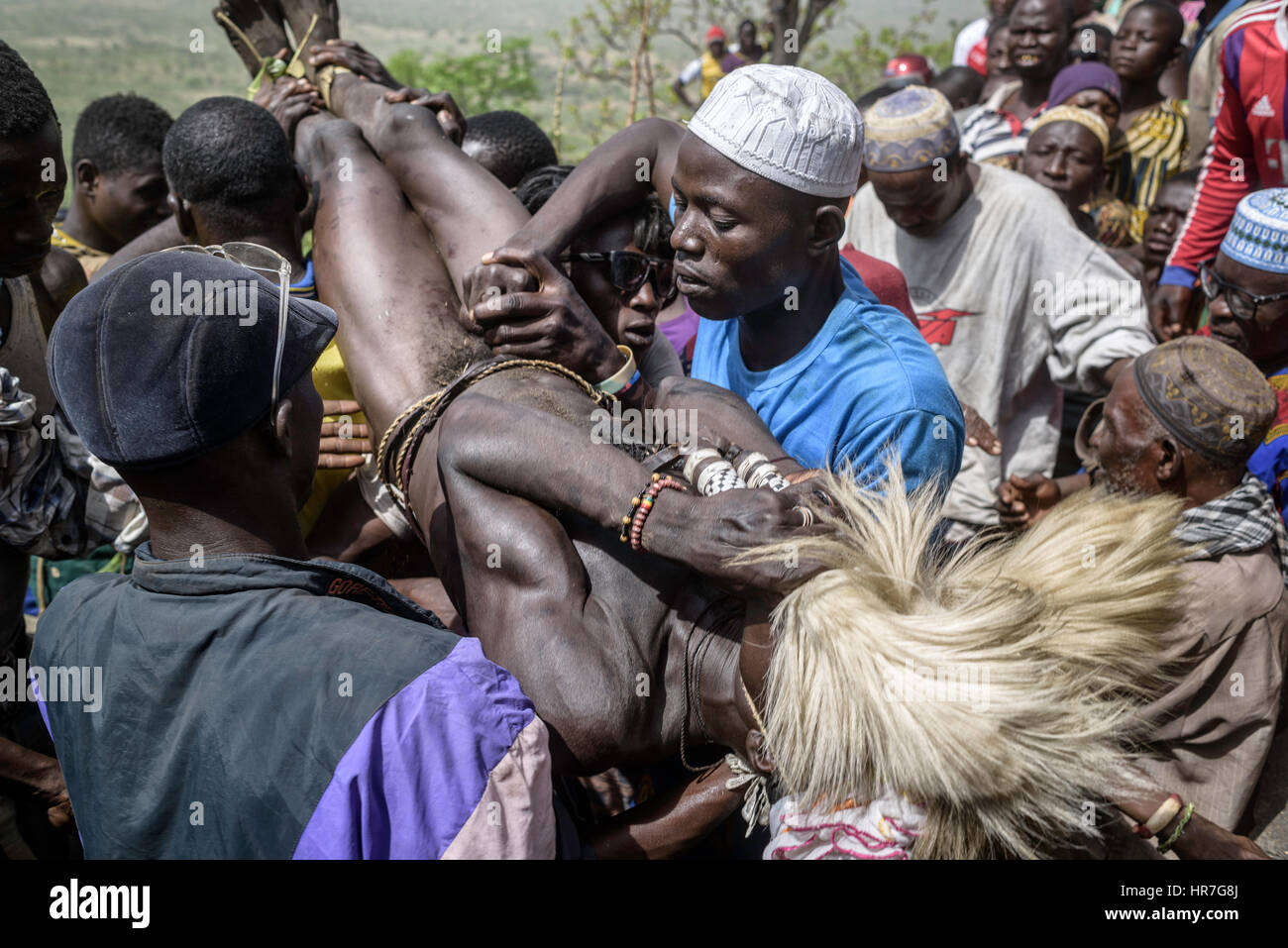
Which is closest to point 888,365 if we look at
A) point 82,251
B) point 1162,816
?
point 1162,816

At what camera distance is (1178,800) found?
8.71 feet

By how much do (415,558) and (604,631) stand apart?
58.7 inches

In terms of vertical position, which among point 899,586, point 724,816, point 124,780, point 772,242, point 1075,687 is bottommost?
point 724,816

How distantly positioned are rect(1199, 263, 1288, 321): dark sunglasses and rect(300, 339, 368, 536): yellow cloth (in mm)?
3226

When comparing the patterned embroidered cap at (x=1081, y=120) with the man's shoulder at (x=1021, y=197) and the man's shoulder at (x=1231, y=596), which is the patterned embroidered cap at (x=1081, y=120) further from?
the man's shoulder at (x=1231, y=596)

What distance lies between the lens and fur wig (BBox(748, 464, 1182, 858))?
166 cm

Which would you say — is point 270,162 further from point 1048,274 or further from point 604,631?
point 1048,274

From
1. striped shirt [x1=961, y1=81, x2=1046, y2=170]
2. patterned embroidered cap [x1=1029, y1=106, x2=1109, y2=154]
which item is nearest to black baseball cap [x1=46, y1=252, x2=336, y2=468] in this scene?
striped shirt [x1=961, y1=81, x2=1046, y2=170]

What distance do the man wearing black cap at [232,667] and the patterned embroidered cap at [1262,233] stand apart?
11.1 ft

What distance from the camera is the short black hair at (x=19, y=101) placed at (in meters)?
2.34

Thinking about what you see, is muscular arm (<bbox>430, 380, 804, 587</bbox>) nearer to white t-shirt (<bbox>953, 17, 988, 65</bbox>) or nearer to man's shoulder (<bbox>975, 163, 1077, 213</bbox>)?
man's shoulder (<bbox>975, 163, 1077, 213</bbox>)

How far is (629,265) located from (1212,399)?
6.08 ft

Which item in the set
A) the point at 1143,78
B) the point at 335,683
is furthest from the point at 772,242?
the point at 1143,78

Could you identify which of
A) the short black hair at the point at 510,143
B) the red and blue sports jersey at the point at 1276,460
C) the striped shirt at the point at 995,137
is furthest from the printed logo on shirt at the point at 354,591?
the striped shirt at the point at 995,137
